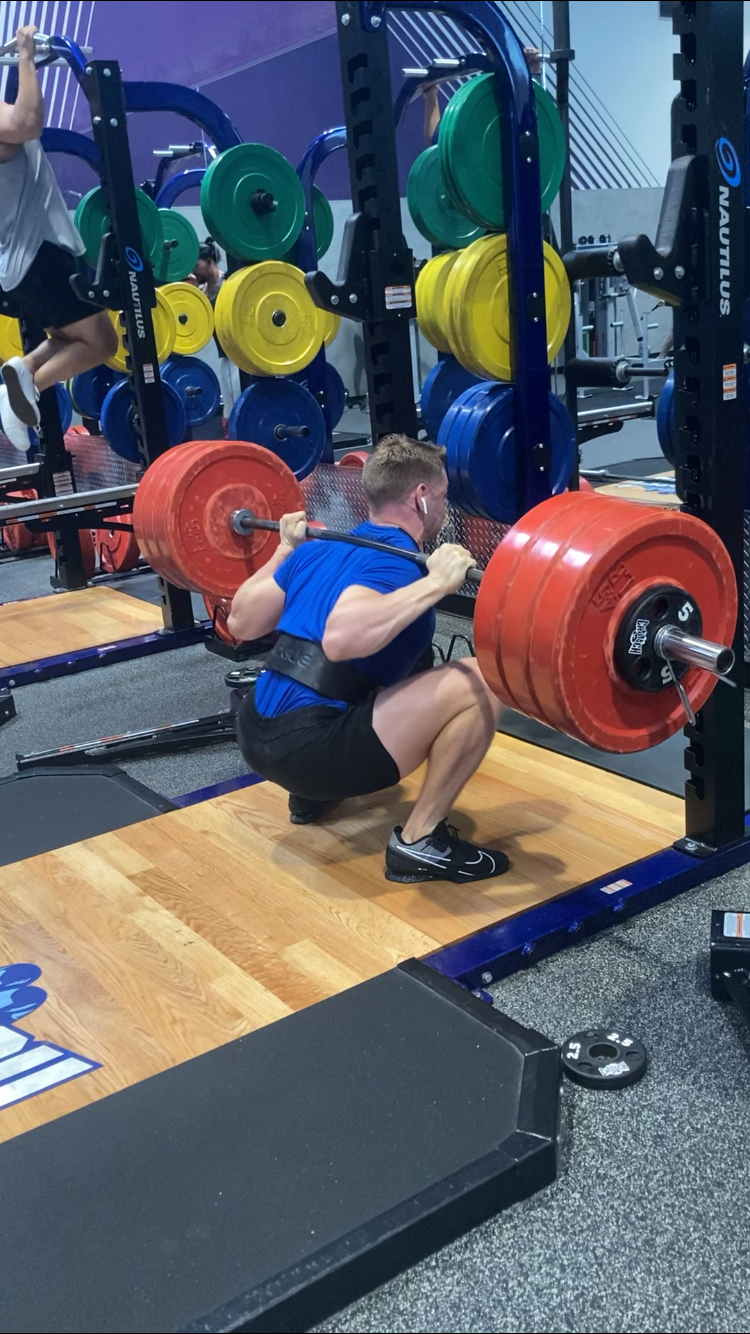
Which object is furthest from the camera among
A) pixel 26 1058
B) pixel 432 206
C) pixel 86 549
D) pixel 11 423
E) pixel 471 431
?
A: pixel 86 549

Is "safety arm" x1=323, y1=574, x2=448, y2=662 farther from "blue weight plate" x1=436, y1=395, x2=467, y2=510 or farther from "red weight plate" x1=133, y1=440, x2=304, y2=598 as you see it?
"red weight plate" x1=133, y1=440, x2=304, y2=598

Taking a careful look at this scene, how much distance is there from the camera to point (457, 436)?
336 centimetres

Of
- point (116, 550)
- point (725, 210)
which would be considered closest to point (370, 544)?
point (725, 210)

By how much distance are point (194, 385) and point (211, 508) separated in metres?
3.44

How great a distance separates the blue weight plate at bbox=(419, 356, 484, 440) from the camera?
434cm

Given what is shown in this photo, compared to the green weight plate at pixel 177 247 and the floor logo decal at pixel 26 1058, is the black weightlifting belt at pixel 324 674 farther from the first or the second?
the green weight plate at pixel 177 247

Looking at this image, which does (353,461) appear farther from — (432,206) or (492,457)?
(492,457)

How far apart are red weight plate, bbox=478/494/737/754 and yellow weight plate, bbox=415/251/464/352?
177 cm

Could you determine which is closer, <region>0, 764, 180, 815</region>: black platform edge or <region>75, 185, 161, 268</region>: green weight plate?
<region>0, 764, 180, 815</region>: black platform edge

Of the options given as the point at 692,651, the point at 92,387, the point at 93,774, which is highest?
the point at 92,387

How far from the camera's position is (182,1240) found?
151cm

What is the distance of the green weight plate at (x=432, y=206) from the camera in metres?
4.21

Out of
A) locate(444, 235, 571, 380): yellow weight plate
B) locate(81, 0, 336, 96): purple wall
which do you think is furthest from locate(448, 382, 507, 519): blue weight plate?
locate(81, 0, 336, 96): purple wall

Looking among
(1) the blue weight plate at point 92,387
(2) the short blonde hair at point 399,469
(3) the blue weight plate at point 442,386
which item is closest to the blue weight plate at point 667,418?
(3) the blue weight plate at point 442,386
